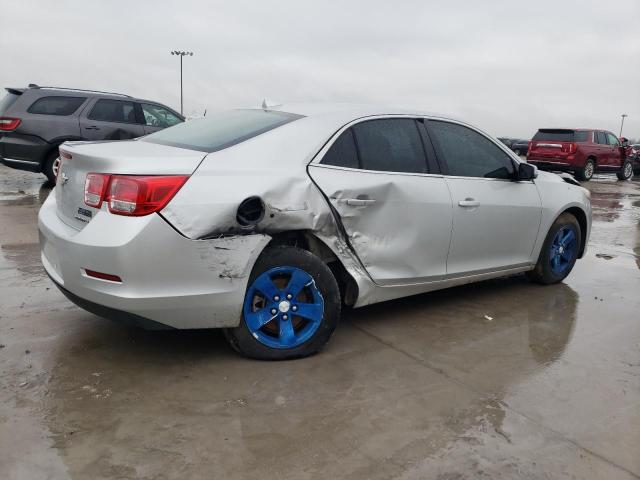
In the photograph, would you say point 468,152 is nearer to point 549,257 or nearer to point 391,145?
point 391,145

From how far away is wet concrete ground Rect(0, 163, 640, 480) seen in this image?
2.39m

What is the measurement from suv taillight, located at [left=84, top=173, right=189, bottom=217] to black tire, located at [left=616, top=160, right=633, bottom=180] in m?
20.6

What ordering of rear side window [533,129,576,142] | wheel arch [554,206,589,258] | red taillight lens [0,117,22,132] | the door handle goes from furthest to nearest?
rear side window [533,129,576,142] < red taillight lens [0,117,22,132] < wheel arch [554,206,589,258] < the door handle

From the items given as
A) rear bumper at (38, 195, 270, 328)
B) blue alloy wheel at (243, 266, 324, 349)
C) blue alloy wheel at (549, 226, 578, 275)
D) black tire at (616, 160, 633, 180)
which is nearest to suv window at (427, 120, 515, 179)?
blue alloy wheel at (549, 226, 578, 275)

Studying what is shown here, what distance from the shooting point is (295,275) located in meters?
3.27

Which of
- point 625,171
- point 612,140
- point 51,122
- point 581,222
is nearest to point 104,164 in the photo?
point 581,222

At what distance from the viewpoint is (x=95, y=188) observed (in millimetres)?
2980

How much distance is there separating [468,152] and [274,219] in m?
1.89

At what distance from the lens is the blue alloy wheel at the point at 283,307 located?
10.5ft

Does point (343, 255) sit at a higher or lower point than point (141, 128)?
lower

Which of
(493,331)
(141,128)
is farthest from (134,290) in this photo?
(141,128)

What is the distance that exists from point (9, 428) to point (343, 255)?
1.93 m

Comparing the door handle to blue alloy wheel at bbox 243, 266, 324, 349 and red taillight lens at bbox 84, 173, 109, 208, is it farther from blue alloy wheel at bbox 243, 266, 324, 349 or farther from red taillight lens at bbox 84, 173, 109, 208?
red taillight lens at bbox 84, 173, 109, 208

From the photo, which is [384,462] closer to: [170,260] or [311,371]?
[311,371]
